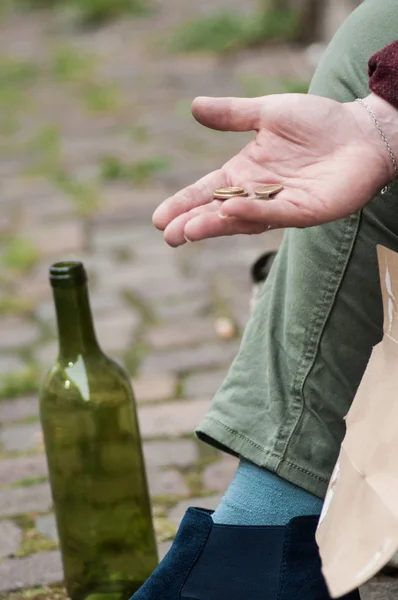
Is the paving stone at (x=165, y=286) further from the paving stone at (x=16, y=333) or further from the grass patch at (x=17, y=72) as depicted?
the grass patch at (x=17, y=72)

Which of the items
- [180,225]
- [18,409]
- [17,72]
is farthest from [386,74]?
[17,72]

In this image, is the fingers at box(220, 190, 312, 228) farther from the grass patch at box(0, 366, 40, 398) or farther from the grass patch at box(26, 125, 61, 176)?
the grass patch at box(26, 125, 61, 176)

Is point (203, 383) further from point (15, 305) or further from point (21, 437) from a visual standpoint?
point (15, 305)

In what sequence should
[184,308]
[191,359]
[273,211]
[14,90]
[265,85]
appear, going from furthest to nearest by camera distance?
[14,90] → [265,85] → [184,308] → [191,359] → [273,211]

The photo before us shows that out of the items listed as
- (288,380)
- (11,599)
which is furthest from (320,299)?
(11,599)

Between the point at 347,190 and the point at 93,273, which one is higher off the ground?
the point at 347,190

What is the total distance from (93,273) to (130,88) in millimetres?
3140

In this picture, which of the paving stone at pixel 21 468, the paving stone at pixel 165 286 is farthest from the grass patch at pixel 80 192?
the paving stone at pixel 21 468

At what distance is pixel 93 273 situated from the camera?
3150 millimetres

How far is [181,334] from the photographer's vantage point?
268 cm

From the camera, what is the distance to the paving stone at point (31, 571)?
156cm

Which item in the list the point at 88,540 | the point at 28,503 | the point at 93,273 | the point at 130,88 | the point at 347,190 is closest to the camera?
the point at 347,190

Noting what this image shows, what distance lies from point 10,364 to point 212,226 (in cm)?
158

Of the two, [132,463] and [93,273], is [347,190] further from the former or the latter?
[93,273]
